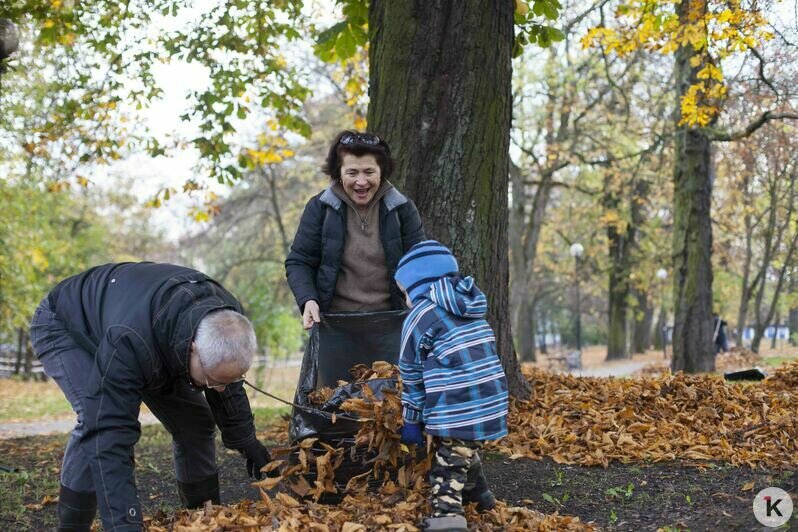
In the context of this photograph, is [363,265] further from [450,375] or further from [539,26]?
[539,26]

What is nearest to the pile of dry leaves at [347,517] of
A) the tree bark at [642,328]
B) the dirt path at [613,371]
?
the dirt path at [613,371]

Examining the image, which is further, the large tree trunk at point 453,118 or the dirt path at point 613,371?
the dirt path at point 613,371

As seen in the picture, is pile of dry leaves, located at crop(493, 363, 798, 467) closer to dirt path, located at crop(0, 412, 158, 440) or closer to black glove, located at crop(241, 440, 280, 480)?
black glove, located at crop(241, 440, 280, 480)

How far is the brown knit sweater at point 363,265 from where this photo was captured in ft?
14.1

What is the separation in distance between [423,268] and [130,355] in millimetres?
1306

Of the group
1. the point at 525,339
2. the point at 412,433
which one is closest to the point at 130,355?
the point at 412,433

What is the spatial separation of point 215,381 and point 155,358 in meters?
0.25

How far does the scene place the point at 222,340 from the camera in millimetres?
2838

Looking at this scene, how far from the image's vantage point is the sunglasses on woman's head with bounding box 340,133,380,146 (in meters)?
4.14

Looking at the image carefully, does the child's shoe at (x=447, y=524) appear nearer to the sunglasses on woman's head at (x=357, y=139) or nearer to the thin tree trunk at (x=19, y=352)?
the sunglasses on woman's head at (x=357, y=139)

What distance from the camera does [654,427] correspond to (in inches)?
200

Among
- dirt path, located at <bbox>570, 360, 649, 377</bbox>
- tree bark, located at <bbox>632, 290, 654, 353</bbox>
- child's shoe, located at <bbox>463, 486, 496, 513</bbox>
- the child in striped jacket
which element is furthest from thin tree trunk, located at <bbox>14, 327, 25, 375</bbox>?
the child in striped jacket

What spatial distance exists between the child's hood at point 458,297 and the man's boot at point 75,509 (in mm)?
1727

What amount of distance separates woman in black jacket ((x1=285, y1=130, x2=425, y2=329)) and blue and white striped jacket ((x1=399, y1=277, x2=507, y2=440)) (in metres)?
0.99
